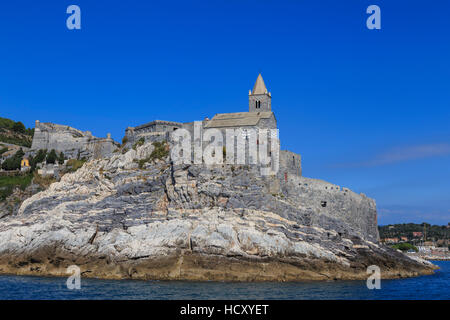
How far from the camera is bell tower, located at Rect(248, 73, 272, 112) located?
2226 inches

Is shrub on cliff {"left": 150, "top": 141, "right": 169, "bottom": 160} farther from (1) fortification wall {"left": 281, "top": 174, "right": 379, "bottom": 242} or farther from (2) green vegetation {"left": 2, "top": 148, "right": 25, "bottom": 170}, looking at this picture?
(2) green vegetation {"left": 2, "top": 148, "right": 25, "bottom": 170}

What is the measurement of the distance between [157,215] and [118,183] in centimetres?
668

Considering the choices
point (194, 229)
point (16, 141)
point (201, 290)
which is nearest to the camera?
point (201, 290)

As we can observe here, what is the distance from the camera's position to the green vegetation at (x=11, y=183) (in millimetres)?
58931

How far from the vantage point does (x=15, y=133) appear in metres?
95.2

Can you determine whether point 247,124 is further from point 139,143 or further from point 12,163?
point 12,163

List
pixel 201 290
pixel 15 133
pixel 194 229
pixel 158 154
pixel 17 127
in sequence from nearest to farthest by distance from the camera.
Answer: pixel 201 290 → pixel 194 229 → pixel 158 154 → pixel 15 133 → pixel 17 127

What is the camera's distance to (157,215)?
4209 centimetres

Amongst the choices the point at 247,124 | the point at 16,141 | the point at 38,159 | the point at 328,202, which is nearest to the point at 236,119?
the point at 247,124

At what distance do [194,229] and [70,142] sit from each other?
35.9 m

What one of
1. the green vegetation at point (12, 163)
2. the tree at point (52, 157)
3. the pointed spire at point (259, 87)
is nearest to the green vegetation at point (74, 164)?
the tree at point (52, 157)

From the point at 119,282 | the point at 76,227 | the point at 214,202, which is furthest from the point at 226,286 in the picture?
the point at 76,227

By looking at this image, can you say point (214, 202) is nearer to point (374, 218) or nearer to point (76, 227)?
point (76, 227)

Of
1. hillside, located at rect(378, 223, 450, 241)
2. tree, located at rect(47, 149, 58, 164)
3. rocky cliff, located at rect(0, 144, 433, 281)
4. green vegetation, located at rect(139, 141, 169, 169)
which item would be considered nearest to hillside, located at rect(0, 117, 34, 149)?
tree, located at rect(47, 149, 58, 164)
